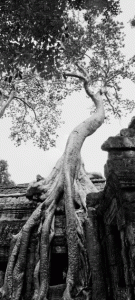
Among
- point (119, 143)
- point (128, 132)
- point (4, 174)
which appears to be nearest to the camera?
point (119, 143)

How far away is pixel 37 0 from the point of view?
10.4 feet

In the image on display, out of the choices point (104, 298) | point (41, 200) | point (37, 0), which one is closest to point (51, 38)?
point (37, 0)

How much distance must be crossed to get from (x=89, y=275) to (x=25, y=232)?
132 centimetres

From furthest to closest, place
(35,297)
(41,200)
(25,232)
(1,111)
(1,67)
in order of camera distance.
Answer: (1,111) → (41,200) → (25,232) → (1,67) → (35,297)

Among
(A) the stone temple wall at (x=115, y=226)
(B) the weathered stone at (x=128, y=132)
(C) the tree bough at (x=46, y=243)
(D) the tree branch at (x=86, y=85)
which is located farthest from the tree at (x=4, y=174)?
(B) the weathered stone at (x=128, y=132)

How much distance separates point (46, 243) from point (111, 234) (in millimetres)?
1205

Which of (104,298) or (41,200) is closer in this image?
(104,298)

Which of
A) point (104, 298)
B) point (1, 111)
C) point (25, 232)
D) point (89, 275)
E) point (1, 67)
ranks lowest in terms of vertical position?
point (104, 298)

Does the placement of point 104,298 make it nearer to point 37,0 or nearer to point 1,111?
point 37,0

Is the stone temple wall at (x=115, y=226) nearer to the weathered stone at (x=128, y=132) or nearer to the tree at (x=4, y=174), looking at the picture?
the weathered stone at (x=128, y=132)

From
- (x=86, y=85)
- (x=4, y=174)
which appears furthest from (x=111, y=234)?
(x=4, y=174)

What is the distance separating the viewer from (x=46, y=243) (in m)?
3.91

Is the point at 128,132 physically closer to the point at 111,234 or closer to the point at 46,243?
the point at 111,234

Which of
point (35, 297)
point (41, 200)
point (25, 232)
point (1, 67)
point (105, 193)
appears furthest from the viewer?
point (41, 200)
